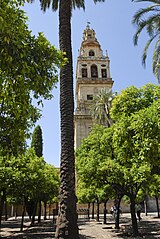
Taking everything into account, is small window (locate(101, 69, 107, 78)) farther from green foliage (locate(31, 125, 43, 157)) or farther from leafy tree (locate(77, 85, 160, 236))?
leafy tree (locate(77, 85, 160, 236))

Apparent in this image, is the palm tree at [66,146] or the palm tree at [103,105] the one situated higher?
the palm tree at [103,105]

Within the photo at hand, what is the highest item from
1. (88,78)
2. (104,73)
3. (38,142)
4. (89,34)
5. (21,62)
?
(89,34)

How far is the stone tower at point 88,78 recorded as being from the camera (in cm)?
4453

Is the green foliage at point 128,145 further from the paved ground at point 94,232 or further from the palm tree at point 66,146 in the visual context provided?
the paved ground at point 94,232

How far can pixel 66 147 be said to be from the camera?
9.67 metres

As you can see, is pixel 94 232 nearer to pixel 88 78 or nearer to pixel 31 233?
pixel 31 233

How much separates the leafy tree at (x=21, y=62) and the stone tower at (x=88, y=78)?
36.9 meters

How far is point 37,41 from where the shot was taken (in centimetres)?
632

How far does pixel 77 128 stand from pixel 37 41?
37.8m

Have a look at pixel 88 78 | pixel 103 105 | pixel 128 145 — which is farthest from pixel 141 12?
pixel 88 78

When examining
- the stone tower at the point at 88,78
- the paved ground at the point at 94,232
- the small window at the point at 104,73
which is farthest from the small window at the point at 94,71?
the paved ground at the point at 94,232

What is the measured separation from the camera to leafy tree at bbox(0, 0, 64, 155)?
535cm

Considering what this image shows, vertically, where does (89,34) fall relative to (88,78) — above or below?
above

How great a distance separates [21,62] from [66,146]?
4.53 meters
